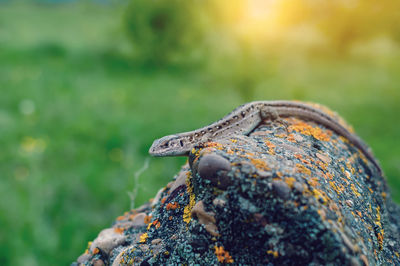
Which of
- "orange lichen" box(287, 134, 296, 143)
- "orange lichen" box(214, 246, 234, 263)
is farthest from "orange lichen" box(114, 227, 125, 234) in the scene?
"orange lichen" box(287, 134, 296, 143)

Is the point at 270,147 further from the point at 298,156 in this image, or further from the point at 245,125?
the point at 245,125

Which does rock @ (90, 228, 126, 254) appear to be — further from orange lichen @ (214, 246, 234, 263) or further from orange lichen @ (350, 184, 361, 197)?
orange lichen @ (350, 184, 361, 197)

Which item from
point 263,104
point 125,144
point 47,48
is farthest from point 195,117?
point 47,48

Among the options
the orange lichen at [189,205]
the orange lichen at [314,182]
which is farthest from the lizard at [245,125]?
the orange lichen at [314,182]

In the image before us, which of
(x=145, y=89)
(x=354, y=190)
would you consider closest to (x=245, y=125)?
(x=354, y=190)

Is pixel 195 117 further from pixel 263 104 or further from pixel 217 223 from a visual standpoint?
pixel 217 223
